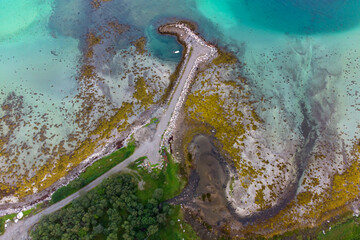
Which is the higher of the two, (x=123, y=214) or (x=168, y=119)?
(x=168, y=119)

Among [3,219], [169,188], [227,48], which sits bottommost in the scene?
[3,219]

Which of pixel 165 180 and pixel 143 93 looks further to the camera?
pixel 143 93

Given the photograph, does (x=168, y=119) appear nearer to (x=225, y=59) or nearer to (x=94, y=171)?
(x=94, y=171)

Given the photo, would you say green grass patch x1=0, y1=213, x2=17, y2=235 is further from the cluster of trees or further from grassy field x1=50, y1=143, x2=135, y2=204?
grassy field x1=50, y1=143, x2=135, y2=204

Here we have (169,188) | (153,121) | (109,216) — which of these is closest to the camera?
(109,216)

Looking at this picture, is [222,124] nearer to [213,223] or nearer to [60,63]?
[213,223]

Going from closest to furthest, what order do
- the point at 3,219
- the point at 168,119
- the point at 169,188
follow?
1. the point at 3,219
2. the point at 169,188
3. the point at 168,119

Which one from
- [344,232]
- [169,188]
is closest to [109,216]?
[169,188]

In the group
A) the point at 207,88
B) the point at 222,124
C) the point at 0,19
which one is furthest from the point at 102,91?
the point at 0,19
